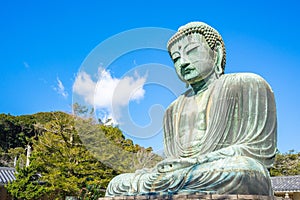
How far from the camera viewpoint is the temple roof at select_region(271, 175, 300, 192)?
1766 centimetres

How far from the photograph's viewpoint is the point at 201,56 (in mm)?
6129

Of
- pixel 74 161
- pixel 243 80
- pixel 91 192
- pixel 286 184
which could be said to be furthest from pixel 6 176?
pixel 243 80

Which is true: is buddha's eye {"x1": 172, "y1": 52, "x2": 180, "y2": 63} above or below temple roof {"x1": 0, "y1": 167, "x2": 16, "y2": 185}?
below

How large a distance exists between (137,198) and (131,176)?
0.67 m

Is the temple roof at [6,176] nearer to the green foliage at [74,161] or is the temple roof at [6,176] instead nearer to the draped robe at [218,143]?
the green foliage at [74,161]

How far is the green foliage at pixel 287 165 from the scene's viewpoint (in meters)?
25.6

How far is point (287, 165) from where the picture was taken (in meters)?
26.3

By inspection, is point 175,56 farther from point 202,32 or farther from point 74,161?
point 74,161

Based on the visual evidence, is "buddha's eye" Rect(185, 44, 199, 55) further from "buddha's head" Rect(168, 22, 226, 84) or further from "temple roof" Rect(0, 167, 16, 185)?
"temple roof" Rect(0, 167, 16, 185)

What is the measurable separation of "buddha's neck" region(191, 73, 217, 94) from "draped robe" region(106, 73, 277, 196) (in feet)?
0.43

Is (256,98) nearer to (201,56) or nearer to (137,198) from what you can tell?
(201,56)

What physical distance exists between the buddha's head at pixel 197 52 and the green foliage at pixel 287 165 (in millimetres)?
21154

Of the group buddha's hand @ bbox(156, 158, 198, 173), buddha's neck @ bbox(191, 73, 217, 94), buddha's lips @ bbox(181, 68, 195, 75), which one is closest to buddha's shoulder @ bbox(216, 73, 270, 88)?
buddha's neck @ bbox(191, 73, 217, 94)

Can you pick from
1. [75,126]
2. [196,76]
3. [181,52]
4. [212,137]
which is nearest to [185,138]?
[212,137]
